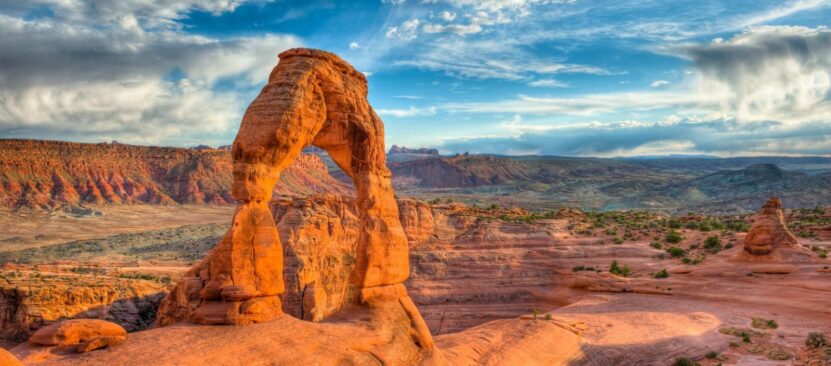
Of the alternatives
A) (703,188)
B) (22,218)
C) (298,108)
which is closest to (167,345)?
(298,108)

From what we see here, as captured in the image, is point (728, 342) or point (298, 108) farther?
point (728, 342)

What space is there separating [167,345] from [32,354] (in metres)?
1.74

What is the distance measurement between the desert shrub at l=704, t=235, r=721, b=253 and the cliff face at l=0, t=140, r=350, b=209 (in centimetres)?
8437

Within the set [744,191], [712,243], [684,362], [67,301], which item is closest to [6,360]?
[67,301]

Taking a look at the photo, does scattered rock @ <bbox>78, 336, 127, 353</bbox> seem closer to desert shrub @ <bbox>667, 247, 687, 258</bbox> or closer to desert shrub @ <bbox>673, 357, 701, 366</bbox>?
desert shrub @ <bbox>673, 357, 701, 366</bbox>

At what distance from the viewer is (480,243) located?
29.9 metres

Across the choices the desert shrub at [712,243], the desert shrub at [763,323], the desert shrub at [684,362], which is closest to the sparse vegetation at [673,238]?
the desert shrub at [712,243]

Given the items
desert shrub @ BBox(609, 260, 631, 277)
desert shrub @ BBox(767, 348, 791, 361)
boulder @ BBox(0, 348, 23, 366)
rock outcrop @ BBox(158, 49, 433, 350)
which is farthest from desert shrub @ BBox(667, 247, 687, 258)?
boulder @ BBox(0, 348, 23, 366)

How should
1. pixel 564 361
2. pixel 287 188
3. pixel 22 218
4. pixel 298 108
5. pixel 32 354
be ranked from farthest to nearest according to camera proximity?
pixel 287 188
pixel 22 218
pixel 564 361
pixel 298 108
pixel 32 354

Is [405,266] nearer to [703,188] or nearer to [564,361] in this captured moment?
[564,361]

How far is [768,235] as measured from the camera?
25.5 metres

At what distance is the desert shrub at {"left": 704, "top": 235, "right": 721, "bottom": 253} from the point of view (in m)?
29.5

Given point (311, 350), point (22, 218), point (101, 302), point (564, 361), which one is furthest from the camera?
point (22, 218)

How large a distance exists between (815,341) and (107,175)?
10043 cm
